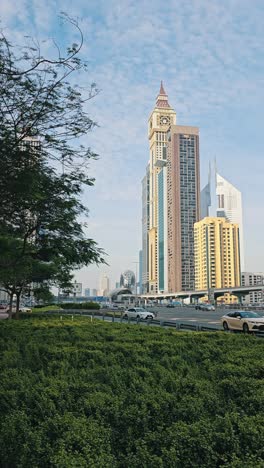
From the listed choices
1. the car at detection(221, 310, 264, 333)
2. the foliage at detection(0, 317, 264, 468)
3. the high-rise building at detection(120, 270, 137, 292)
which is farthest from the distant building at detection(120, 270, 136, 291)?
the foliage at detection(0, 317, 264, 468)

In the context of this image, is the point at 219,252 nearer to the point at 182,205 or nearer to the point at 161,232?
the point at 182,205

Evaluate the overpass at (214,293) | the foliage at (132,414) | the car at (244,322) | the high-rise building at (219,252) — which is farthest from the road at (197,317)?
the high-rise building at (219,252)

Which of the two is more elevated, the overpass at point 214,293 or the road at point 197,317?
the overpass at point 214,293

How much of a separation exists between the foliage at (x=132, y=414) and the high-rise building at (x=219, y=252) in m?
133

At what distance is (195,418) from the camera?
17.6 feet

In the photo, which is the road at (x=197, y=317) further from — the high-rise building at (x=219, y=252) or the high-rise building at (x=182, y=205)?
the high-rise building at (x=182, y=205)

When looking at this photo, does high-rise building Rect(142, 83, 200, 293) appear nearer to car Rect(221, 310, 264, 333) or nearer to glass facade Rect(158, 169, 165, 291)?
glass facade Rect(158, 169, 165, 291)

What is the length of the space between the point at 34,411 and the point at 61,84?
772 centimetres

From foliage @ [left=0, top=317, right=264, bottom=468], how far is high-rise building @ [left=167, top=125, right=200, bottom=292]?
521 feet

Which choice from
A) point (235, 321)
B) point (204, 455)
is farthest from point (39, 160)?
point (235, 321)

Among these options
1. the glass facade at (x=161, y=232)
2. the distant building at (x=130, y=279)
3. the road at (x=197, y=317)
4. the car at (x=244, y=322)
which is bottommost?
the road at (x=197, y=317)

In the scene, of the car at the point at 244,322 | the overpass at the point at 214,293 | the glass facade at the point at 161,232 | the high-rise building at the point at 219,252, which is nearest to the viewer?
the car at the point at 244,322

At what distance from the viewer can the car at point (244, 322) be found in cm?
2393

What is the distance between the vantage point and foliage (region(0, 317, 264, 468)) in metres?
4.38
